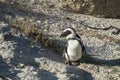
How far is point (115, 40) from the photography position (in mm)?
12438

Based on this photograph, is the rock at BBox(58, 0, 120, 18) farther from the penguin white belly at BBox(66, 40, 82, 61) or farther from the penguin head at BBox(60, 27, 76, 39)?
the penguin white belly at BBox(66, 40, 82, 61)

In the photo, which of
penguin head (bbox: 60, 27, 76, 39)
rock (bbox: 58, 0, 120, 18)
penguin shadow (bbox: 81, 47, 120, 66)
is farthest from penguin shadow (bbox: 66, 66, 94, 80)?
rock (bbox: 58, 0, 120, 18)

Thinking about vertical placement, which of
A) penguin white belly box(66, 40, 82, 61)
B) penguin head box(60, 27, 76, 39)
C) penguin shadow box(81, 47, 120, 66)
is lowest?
penguin shadow box(81, 47, 120, 66)

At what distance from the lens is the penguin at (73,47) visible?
10.8 meters

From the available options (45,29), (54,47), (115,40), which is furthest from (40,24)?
(115,40)

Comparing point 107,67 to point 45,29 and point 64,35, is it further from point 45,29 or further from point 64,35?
point 45,29

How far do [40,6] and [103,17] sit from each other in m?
2.01

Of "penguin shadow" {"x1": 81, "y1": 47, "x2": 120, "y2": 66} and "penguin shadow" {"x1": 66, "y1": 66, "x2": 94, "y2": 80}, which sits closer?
"penguin shadow" {"x1": 66, "y1": 66, "x2": 94, "y2": 80}

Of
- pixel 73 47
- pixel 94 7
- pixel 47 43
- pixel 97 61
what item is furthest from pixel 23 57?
pixel 94 7

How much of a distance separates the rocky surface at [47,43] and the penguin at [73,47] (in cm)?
17

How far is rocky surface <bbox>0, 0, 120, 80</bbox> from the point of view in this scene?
10141 mm

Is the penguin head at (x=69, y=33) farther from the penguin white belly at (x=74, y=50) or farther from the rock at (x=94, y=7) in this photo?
the rock at (x=94, y=7)

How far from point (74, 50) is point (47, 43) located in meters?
0.73

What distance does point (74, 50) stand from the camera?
35.6 feet
